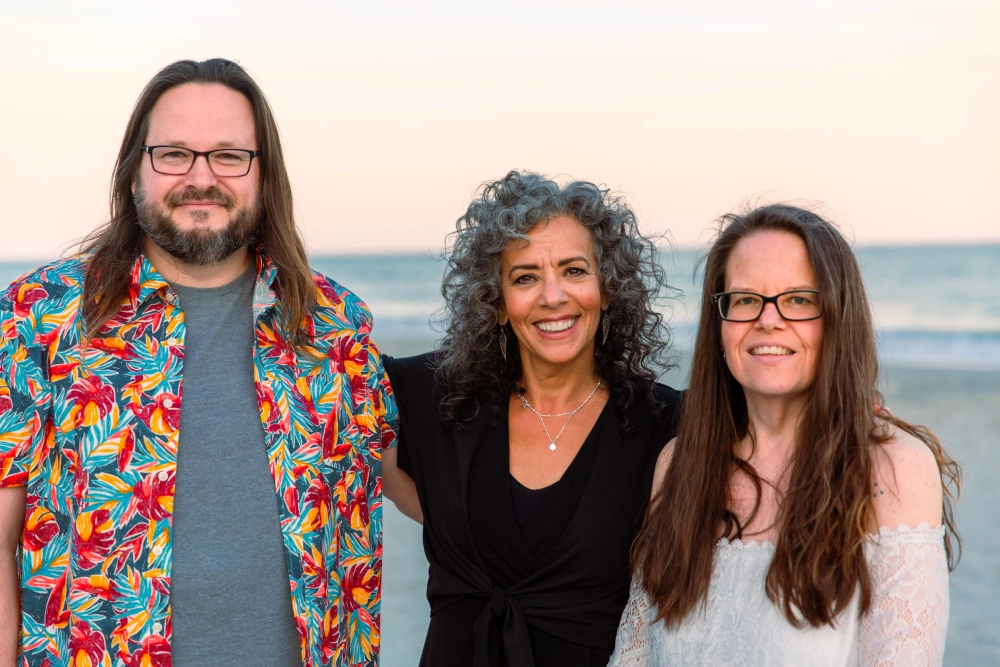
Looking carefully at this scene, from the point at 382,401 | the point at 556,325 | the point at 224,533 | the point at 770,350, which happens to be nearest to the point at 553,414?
the point at 556,325

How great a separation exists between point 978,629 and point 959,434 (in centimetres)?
381

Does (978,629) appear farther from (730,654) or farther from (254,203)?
(254,203)

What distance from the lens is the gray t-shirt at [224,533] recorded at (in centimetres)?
243

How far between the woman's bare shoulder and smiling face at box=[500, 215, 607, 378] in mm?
1018

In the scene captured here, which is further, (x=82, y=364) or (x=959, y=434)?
(x=959, y=434)

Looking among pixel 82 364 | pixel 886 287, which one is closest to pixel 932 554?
pixel 82 364

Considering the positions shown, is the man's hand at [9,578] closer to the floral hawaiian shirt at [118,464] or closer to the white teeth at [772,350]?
the floral hawaiian shirt at [118,464]

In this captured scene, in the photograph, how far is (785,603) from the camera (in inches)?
85.2

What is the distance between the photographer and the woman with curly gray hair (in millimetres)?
2695

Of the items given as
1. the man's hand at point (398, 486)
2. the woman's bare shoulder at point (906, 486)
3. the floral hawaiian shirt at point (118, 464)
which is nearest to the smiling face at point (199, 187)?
the floral hawaiian shirt at point (118, 464)

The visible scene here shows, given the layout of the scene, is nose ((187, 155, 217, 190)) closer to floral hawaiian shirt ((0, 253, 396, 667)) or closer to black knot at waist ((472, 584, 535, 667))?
floral hawaiian shirt ((0, 253, 396, 667))

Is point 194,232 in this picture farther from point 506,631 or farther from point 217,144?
point 506,631

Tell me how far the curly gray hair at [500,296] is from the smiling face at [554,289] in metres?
Result: 0.04

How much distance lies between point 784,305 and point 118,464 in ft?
5.58
